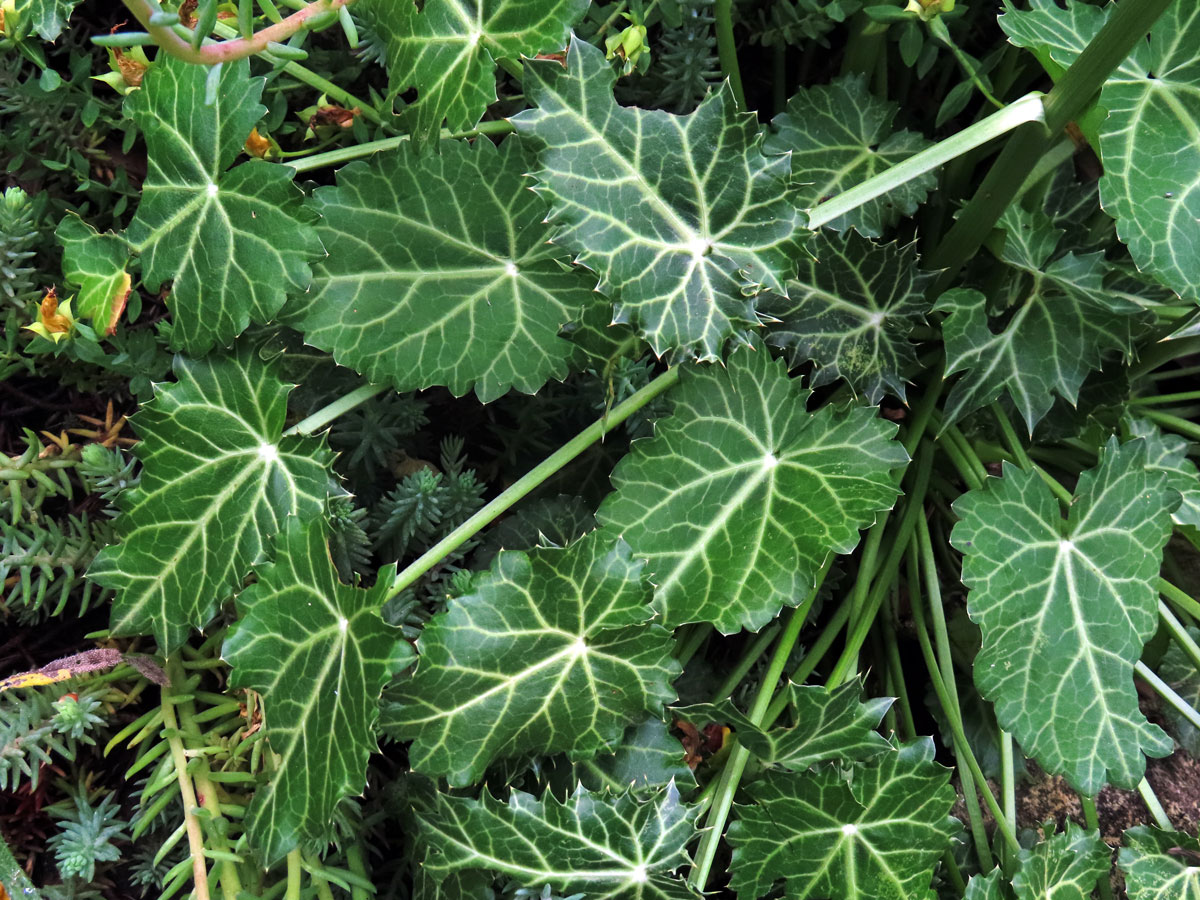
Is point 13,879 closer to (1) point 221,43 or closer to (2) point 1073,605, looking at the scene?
(1) point 221,43

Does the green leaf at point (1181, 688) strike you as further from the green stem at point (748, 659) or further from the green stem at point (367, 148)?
the green stem at point (367, 148)

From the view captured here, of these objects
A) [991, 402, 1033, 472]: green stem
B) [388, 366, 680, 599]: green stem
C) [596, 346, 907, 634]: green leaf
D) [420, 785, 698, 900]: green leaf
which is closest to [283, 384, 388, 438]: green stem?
[388, 366, 680, 599]: green stem

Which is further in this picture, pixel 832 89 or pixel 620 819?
pixel 832 89

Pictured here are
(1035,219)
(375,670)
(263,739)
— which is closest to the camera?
(375,670)

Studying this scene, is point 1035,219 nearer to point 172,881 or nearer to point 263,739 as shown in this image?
point 263,739

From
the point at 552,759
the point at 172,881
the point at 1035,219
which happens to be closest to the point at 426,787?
the point at 552,759

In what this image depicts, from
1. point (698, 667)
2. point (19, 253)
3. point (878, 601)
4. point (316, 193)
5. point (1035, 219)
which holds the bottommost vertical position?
point (698, 667)

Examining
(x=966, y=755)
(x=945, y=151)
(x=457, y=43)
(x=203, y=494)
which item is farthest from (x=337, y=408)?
(x=966, y=755)
